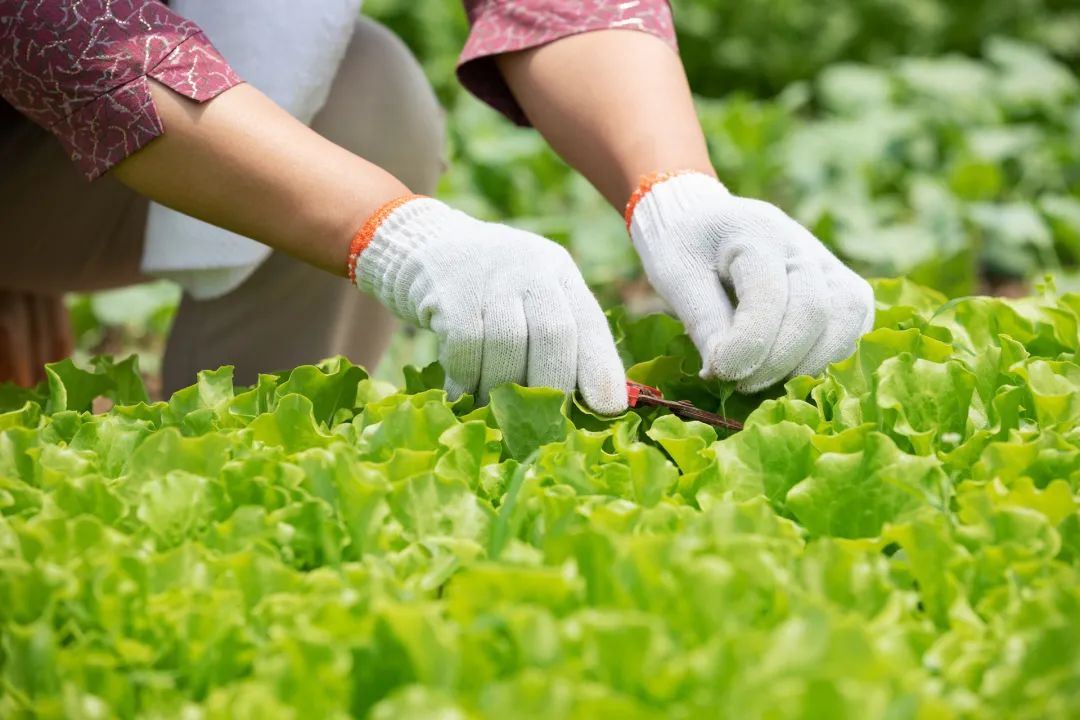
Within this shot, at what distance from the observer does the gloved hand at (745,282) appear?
155 centimetres

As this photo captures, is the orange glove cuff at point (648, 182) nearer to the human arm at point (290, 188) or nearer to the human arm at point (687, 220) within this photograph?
the human arm at point (687, 220)

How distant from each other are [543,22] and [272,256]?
76 centimetres

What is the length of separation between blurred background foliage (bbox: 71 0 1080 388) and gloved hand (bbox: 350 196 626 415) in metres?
1.79

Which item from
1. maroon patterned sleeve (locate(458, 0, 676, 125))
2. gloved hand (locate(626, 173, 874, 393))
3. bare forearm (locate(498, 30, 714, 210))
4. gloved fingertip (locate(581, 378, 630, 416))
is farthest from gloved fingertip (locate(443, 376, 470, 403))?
maroon patterned sleeve (locate(458, 0, 676, 125))

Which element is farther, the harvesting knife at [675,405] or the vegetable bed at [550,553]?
the harvesting knife at [675,405]

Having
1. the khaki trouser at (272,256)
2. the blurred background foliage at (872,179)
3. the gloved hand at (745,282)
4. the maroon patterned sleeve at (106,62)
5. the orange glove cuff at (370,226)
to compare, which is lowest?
the blurred background foliage at (872,179)

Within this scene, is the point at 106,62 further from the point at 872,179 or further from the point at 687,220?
the point at 872,179

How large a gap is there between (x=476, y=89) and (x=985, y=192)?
2.61 metres

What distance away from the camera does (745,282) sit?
62.2 inches

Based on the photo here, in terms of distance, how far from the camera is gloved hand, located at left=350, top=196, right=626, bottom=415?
149cm

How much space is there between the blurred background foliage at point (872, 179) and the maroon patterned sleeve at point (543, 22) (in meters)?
1.27

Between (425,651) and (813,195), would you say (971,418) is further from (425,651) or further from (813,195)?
(813,195)

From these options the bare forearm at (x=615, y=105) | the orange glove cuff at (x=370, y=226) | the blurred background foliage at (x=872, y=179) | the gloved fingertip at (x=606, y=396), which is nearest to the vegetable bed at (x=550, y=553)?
the gloved fingertip at (x=606, y=396)

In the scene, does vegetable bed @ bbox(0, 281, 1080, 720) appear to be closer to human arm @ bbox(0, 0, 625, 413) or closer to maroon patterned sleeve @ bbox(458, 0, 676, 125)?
human arm @ bbox(0, 0, 625, 413)
